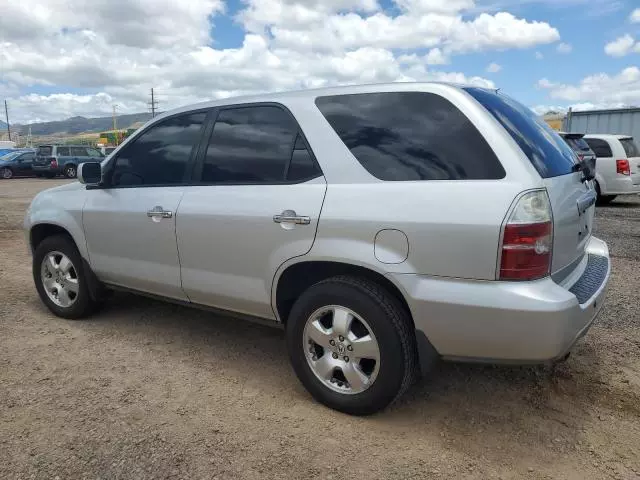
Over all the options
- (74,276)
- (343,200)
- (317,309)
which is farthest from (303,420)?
(74,276)

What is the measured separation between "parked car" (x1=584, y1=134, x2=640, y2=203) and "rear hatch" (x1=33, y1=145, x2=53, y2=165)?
23.7 m

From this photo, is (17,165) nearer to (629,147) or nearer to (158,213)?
(629,147)

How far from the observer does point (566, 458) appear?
2.51 metres

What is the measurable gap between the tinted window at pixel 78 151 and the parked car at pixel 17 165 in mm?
1731

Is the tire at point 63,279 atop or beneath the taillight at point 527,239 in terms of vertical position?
beneath

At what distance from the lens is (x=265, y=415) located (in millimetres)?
2928

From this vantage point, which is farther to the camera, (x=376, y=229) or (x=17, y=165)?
(x=17, y=165)

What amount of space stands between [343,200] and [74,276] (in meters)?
2.69

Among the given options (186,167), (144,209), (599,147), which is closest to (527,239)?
(186,167)

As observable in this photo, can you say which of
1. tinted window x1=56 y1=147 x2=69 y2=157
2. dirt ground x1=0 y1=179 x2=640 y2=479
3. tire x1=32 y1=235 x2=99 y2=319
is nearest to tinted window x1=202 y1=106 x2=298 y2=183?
dirt ground x1=0 y1=179 x2=640 y2=479

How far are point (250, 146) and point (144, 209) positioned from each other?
0.95 meters

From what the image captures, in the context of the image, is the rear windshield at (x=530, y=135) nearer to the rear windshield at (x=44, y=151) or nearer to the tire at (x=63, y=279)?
the tire at (x=63, y=279)

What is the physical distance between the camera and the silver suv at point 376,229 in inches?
93.5

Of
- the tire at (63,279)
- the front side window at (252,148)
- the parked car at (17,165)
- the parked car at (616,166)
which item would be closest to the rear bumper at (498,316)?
the front side window at (252,148)
